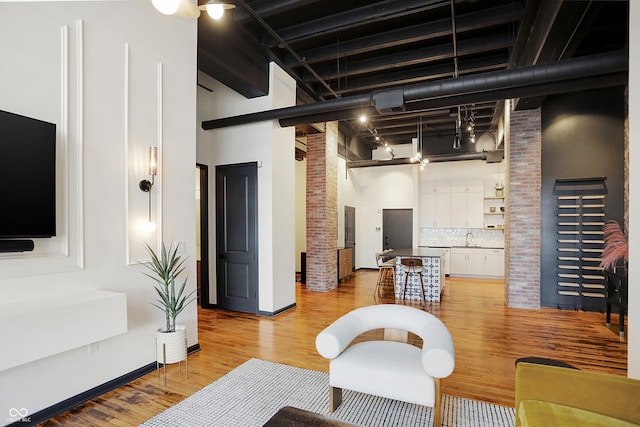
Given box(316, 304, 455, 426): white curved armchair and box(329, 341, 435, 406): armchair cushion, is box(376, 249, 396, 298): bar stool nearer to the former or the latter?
box(316, 304, 455, 426): white curved armchair

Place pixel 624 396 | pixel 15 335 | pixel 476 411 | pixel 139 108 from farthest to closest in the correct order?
pixel 139 108 < pixel 476 411 < pixel 15 335 < pixel 624 396

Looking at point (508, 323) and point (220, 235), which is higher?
Result: point (220, 235)

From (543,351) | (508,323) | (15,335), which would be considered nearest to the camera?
(15,335)

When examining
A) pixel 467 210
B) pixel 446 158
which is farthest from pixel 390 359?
pixel 467 210

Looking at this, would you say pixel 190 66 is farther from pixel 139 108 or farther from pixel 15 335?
pixel 15 335

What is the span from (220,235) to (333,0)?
3921 mm

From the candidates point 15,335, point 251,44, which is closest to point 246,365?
point 15,335

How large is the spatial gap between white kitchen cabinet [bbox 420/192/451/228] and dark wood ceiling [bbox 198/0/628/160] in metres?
4.41

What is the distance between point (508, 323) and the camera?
15.7ft

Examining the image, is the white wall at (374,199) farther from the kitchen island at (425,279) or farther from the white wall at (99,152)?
the white wall at (99,152)

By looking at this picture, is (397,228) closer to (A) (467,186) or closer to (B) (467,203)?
(B) (467,203)

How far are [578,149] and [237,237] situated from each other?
19.6 ft

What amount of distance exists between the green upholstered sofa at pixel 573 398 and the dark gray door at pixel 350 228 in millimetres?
7249

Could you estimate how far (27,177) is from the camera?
7.59 ft
